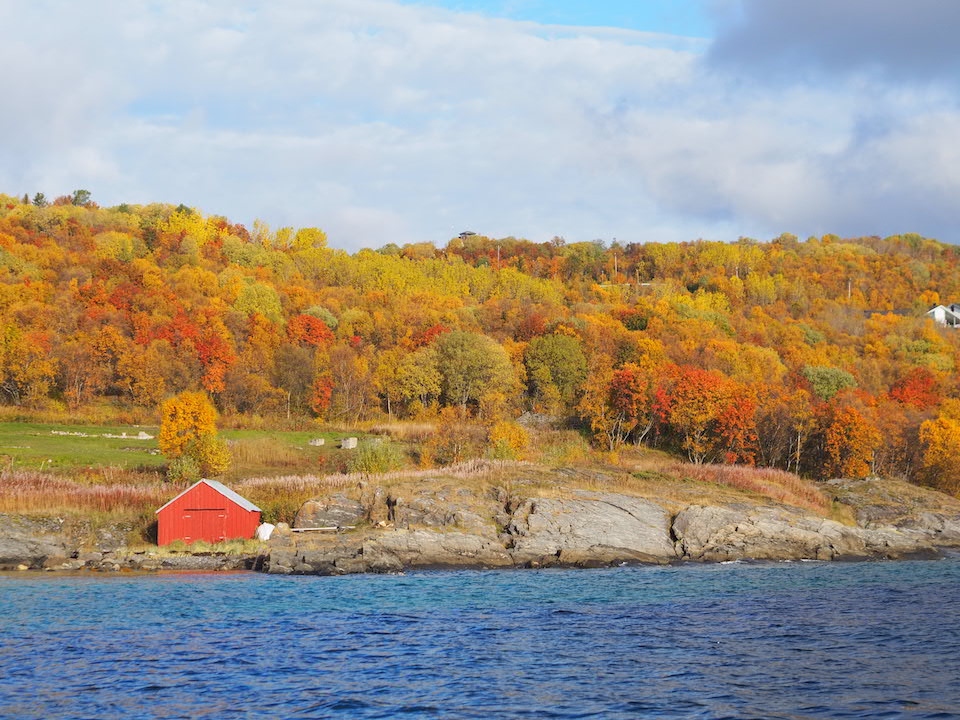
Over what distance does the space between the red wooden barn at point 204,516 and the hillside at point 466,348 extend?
23.1 meters

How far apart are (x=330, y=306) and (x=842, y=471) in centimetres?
7250

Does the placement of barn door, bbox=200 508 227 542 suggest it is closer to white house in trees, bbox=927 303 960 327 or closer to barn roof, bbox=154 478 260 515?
Result: barn roof, bbox=154 478 260 515

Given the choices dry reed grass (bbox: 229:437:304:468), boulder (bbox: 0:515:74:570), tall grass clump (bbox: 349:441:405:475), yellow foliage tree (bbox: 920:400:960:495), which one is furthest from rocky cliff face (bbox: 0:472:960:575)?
yellow foliage tree (bbox: 920:400:960:495)

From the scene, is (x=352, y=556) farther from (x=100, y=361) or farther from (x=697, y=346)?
(x=697, y=346)

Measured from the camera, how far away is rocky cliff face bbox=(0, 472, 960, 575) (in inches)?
1704

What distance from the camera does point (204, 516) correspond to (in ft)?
151

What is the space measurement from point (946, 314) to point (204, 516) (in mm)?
138545

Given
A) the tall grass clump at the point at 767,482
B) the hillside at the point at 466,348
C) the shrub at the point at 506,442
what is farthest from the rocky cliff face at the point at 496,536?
the hillside at the point at 466,348

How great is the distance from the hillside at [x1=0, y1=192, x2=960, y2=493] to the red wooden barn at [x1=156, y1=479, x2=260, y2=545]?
2311 centimetres

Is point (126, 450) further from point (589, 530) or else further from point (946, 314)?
point (946, 314)

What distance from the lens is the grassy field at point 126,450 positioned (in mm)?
58438

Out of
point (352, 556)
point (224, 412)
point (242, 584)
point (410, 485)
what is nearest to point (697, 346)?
point (224, 412)

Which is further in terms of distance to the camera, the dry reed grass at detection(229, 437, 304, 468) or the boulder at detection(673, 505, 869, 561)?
the dry reed grass at detection(229, 437, 304, 468)

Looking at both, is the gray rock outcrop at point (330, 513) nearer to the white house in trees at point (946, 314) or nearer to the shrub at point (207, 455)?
the shrub at point (207, 455)
